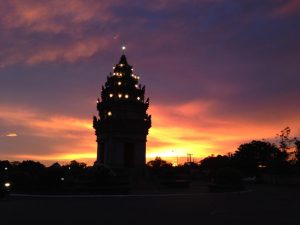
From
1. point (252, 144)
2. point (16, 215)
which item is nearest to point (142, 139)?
point (16, 215)

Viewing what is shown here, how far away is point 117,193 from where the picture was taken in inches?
1772

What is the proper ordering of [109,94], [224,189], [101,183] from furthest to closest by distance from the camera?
[109,94] → [224,189] → [101,183]

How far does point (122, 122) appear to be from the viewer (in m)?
77.8

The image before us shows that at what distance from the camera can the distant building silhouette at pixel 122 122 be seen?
7775 centimetres

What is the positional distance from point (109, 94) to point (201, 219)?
65273mm

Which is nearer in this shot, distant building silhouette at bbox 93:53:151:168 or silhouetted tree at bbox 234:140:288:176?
distant building silhouette at bbox 93:53:151:168

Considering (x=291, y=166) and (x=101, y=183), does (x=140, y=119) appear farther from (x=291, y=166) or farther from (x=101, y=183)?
(x=291, y=166)

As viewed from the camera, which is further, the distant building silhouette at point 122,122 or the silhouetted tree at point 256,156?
the silhouetted tree at point 256,156

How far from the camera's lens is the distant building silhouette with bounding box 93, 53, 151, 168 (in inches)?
3061

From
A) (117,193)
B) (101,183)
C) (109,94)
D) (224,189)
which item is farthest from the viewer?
(109,94)

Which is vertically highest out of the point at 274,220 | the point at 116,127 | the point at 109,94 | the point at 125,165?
the point at 109,94

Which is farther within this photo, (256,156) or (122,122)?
(256,156)

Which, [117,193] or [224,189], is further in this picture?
[224,189]

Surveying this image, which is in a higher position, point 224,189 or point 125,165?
Answer: point 125,165
